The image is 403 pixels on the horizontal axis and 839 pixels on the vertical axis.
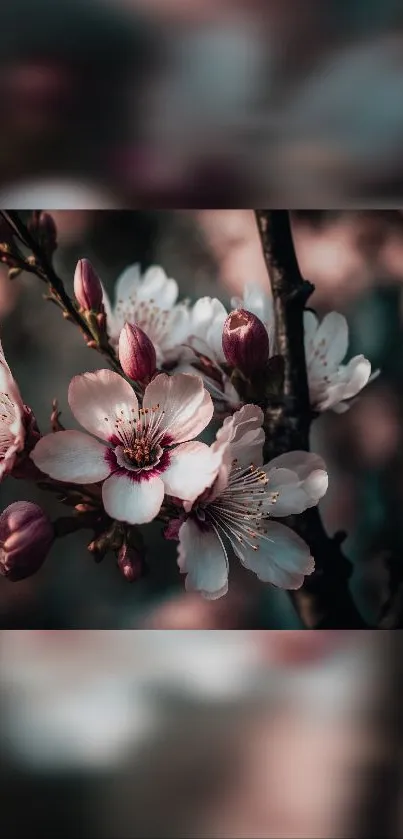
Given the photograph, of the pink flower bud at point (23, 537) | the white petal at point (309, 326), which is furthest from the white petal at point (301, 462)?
the pink flower bud at point (23, 537)

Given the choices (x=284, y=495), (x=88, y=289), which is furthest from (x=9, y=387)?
(x=284, y=495)

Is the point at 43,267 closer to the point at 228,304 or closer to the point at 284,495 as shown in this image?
the point at 228,304

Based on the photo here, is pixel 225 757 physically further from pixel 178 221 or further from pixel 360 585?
pixel 178 221

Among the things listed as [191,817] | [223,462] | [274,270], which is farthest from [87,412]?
[191,817]

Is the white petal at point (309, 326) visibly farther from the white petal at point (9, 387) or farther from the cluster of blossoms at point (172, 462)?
the white petal at point (9, 387)

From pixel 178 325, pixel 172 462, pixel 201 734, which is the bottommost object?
pixel 201 734

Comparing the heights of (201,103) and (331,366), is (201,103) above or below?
above

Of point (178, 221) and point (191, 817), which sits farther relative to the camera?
point (178, 221)
